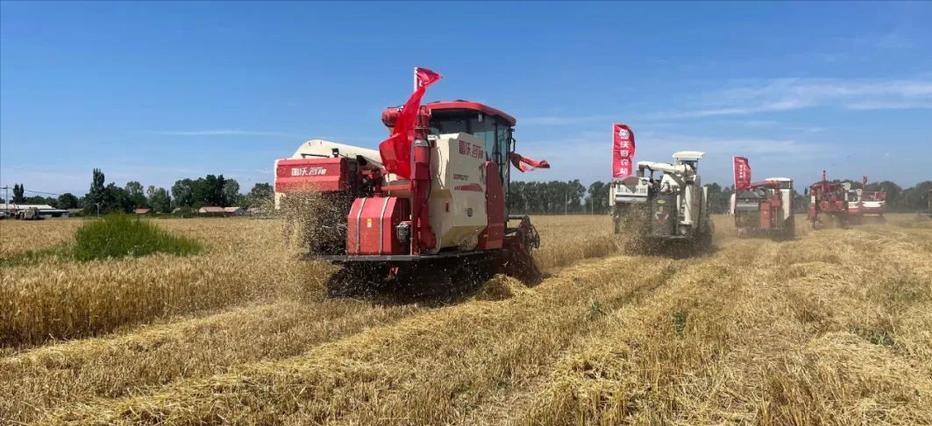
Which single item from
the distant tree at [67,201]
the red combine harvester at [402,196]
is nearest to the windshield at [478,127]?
the red combine harvester at [402,196]

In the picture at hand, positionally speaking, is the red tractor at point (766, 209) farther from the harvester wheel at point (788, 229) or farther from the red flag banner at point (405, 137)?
the red flag banner at point (405, 137)

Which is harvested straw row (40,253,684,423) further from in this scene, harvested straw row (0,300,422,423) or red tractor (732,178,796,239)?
red tractor (732,178,796,239)

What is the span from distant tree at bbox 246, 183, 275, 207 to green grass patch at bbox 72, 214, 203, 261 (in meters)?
4.77

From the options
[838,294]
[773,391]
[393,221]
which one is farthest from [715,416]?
[838,294]

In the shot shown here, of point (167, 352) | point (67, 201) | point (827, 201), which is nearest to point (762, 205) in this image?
point (827, 201)

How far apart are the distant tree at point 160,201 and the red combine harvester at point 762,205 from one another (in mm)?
84008

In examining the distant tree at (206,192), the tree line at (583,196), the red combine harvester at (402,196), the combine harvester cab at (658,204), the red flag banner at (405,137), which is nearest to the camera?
the red flag banner at (405,137)

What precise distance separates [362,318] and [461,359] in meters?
2.08

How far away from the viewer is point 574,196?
9688cm

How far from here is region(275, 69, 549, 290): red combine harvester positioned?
7820 millimetres

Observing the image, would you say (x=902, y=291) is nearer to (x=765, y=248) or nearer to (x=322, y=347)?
(x=322, y=347)

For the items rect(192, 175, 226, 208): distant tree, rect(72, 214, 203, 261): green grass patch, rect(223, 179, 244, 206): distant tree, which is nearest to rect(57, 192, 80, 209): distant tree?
rect(192, 175, 226, 208): distant tree

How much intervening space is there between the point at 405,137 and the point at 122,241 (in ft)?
27.8

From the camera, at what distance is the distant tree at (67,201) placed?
10275 centimetres
